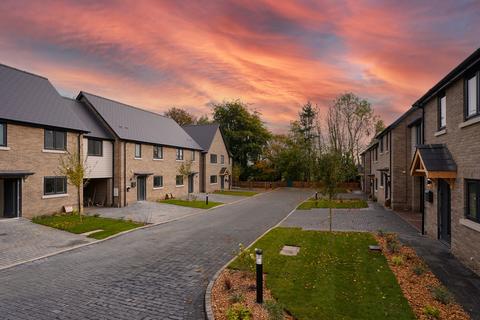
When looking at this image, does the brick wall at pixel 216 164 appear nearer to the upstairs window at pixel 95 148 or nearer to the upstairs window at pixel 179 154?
the upstairs window at pixel 179 154

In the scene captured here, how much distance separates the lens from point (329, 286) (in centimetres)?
785

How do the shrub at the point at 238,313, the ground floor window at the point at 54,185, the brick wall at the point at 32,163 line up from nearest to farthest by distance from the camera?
the shrub at the point at 238,313
the brick wall at the point at 32,163
the ground floor window at the point at 54,185

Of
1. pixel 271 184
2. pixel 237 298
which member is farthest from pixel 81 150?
pixel 271 184

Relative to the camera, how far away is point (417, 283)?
8.08m

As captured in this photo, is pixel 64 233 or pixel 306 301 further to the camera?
pixel 64 233

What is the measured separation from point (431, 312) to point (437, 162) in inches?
257

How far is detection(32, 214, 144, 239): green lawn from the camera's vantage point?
51.7ft

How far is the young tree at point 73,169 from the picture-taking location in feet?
59.0

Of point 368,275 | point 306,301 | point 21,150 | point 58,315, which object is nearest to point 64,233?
point 21,150

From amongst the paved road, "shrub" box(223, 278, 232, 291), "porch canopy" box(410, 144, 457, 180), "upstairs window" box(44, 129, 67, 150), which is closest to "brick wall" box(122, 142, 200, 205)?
"upstairs window" box(44, 129, 67, 150)

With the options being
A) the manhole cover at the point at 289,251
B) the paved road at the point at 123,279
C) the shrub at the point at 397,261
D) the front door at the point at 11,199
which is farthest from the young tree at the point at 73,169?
the shrub at the point at 397,261

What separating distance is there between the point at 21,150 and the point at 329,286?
1924cm

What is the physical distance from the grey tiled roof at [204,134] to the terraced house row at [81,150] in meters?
2.86

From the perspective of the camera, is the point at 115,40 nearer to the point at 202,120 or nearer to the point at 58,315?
the point at 58,315
